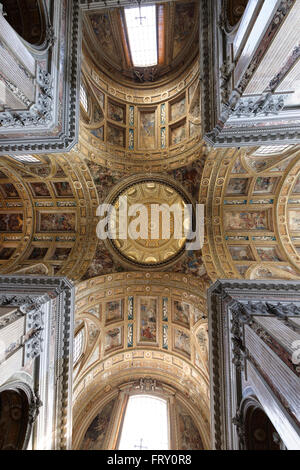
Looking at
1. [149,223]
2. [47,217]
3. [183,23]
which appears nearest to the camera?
[183,23]

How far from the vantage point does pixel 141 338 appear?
635 inches

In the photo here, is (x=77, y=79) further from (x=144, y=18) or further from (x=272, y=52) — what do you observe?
(x=272, y=52)

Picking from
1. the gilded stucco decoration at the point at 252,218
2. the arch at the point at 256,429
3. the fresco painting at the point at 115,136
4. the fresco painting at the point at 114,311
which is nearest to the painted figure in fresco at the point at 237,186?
the gilded stucco decoration at the point at 252,218

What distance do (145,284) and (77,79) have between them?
11.4 meters

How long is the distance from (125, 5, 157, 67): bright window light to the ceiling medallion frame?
23.6 ft

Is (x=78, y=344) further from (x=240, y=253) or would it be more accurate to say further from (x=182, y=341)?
(x=240, y=253)

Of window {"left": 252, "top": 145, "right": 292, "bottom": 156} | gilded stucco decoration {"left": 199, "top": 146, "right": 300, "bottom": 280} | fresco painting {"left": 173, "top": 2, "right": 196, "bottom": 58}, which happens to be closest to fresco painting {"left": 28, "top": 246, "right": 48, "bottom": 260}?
gilded stucco decoration {"left": 199, "top": 146, "right": 300, "bottom": 280}

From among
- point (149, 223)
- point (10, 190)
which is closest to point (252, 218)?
point (149, 223)

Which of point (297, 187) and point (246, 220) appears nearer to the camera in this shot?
point (297, 187)

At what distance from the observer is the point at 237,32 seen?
788cm

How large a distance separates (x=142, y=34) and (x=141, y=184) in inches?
332

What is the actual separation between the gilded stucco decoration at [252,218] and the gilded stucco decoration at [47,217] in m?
7.09

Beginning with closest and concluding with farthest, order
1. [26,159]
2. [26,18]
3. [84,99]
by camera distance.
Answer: [26,18]
[26,159]
[84,99]
